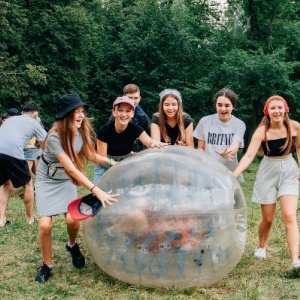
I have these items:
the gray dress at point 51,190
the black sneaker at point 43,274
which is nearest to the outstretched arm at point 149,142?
the gray dress at point 51,190

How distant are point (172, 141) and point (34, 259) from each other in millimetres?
1966

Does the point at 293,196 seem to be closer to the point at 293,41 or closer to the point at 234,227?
the point at 234,227

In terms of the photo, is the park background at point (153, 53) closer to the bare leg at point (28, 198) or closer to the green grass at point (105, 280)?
the bare leg at point (28, 198)

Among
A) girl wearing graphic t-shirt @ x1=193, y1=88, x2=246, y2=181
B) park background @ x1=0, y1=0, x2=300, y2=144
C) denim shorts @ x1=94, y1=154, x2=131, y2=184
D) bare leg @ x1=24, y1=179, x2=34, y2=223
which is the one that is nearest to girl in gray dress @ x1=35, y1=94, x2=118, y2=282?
denim shorts @ x1=94, y1=154, x2=131, y2=184

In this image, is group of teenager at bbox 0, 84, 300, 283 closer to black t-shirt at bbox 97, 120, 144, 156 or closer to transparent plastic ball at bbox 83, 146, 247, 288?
black t-shirt at bbox 97, 120, 144, 156

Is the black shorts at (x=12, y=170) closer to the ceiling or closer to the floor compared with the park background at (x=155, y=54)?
closer to the floor

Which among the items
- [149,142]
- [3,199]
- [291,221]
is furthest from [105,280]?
[3,199]

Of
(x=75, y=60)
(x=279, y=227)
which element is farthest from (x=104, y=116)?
(x=279, y=227)

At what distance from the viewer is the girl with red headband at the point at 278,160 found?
5000 millimetres

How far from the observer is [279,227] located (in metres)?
7.15

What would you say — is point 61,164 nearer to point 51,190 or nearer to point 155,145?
point 51,190

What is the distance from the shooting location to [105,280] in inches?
180

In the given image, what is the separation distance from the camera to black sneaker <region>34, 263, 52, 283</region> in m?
4.66

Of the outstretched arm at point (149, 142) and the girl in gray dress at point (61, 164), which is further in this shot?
the outstretched arm at point (149, 142)
